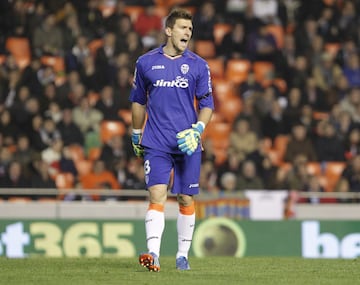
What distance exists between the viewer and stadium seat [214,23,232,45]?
78.7ft

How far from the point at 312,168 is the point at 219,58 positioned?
3.52 metres

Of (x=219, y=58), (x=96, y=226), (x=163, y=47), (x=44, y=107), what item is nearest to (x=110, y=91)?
(x=44, y=107)

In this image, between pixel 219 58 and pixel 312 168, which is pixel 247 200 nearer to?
pixel 312 168

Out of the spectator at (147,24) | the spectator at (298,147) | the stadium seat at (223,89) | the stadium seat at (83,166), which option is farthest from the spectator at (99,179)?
the spectator at (147,24)

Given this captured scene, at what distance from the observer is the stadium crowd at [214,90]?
798 inches

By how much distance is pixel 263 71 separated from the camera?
77.8 ft

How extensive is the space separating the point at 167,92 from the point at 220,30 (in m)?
13.8

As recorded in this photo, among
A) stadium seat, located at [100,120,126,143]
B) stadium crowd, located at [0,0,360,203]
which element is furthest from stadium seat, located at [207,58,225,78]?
stadium seat, located at [100,120,126,143]

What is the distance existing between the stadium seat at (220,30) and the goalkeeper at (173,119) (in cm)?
1317

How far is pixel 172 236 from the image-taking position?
17250mm

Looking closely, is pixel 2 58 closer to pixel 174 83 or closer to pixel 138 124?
pixel 138 124

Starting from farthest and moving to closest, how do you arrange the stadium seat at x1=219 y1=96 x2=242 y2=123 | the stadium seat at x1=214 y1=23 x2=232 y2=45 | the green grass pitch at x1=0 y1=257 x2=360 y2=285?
the stadium seat at x1=214 y1=23 x2=232 y2=45, the stadium seat at x1=219 y1=96 x2=242 y2=123, the green grass pitch at x1=0 y1=257 x2=360 y2=285

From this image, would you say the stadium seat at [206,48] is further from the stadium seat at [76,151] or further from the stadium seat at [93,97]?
the stadium seat at [76,151]

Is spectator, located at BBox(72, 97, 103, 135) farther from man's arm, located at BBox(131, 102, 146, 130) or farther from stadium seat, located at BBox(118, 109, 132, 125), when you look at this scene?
man's arm, located at BBox(131, 102, 146, 130)
